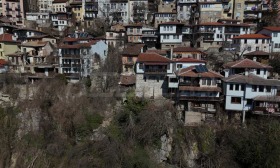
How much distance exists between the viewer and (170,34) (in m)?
39.9

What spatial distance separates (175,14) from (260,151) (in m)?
34.6

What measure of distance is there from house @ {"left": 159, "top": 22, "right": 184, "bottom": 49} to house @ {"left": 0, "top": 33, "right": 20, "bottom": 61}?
2549 centimetres

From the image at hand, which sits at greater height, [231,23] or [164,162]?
[231,23]

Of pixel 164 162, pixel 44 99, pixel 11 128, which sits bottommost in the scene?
pixel 164 162

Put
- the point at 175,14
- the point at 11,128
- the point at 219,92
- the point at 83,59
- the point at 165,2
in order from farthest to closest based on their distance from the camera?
the point at 165,2 < the point at 175,14 < the point at 83,59 < the point at 11,128 < the point at 219,92

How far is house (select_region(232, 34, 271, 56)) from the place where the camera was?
3581 cm

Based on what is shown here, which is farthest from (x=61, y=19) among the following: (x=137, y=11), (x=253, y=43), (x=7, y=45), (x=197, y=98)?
(x=253, y=43)

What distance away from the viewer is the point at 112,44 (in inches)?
1663

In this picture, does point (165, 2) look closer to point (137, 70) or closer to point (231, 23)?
point (231, 23)

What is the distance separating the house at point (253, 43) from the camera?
117 ft

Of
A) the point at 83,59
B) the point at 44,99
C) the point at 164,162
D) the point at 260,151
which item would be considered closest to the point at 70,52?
the point at 83,59

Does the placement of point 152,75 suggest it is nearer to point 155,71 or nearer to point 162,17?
point 155,71

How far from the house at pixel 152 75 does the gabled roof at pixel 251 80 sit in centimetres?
762

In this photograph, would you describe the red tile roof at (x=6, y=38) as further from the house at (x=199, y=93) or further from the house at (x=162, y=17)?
the house at (x=199, y=93)
